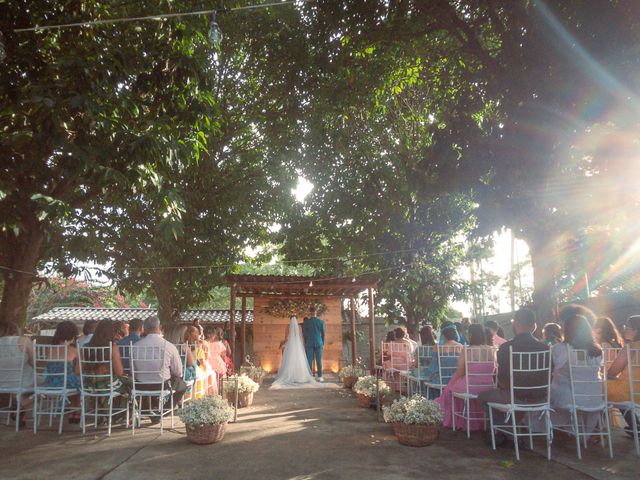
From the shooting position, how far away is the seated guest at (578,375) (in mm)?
5344

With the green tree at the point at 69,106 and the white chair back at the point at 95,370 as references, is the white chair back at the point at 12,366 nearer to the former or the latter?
the white chair back at the point at 95,370

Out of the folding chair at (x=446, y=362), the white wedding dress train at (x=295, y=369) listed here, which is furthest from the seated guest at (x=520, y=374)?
the white wedding dress train at (x=295, y=369)

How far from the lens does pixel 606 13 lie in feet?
20.0

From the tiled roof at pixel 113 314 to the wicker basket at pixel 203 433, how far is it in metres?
18.6

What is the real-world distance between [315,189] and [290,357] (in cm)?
621

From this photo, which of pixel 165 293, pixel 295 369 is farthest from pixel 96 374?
pixel 165 293

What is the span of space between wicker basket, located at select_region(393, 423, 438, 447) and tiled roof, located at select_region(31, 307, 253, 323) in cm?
1893

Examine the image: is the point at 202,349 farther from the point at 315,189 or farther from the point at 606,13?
the point at 315,189

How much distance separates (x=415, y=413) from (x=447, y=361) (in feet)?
5.39

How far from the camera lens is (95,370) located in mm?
6207

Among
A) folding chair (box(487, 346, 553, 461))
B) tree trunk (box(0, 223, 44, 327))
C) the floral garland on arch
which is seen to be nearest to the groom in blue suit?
the floral garland on arch

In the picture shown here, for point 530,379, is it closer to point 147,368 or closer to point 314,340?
point 147,368

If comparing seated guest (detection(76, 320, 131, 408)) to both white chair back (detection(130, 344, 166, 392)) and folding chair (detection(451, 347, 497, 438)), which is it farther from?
folding chair (detection(451, 347, 497, 438))

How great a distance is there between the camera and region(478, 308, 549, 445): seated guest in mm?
5133
